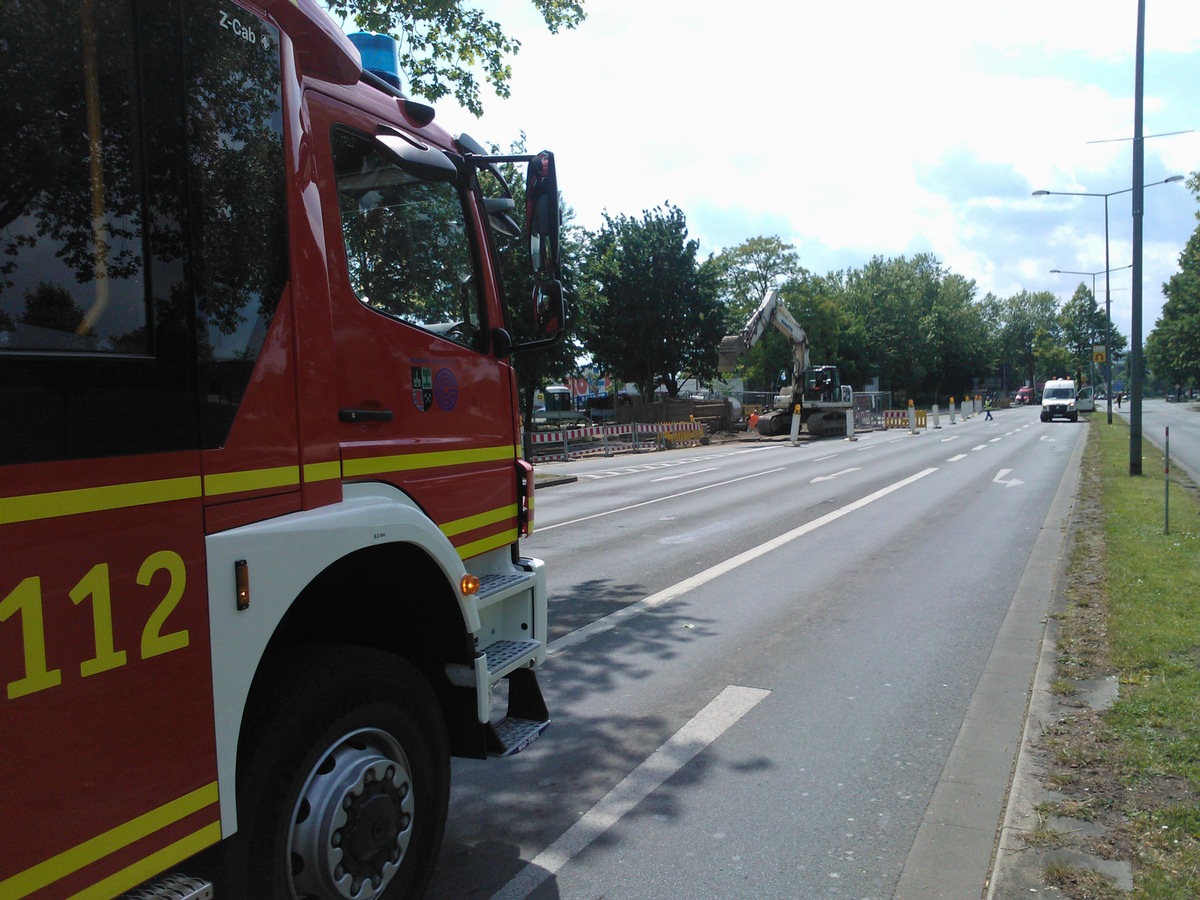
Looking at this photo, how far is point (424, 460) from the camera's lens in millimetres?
3291

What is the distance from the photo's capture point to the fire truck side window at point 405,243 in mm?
3064

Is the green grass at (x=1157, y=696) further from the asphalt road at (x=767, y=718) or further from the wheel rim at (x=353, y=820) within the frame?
the wheel rim at (x=353, y=820)

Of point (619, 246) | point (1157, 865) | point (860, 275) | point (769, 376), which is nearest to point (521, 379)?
point (619, 246)

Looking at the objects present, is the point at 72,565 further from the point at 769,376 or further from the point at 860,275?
the point at 860,275

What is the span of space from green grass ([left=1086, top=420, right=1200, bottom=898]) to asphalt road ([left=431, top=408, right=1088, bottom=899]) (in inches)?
21.0

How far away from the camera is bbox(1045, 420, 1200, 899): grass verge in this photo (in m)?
3.51

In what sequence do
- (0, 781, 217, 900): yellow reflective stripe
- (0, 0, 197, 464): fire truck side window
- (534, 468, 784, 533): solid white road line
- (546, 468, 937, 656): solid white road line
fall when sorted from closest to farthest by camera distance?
(0, 781, 217, 900): yellow reflective stripe
(0, 0, 197, 464): fire truck side window
(546, 468, 937, 656): solid white road line
(534, 468, 784, 533): solid white road line

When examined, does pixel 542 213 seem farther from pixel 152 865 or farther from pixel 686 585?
pixel 686 585

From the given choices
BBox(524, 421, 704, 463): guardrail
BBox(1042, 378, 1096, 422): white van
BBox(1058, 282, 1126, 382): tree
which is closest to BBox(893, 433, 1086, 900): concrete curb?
BBox(524, 421, 704, 463): guardrail

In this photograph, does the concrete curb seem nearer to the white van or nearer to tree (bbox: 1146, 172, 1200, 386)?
the white van

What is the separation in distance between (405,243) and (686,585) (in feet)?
19.5

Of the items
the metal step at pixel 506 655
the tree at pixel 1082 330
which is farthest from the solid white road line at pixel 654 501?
the tree at pixel 1082 330

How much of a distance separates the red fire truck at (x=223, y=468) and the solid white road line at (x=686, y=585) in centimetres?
327

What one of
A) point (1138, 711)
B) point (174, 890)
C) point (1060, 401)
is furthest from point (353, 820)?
point (1060, 401)
